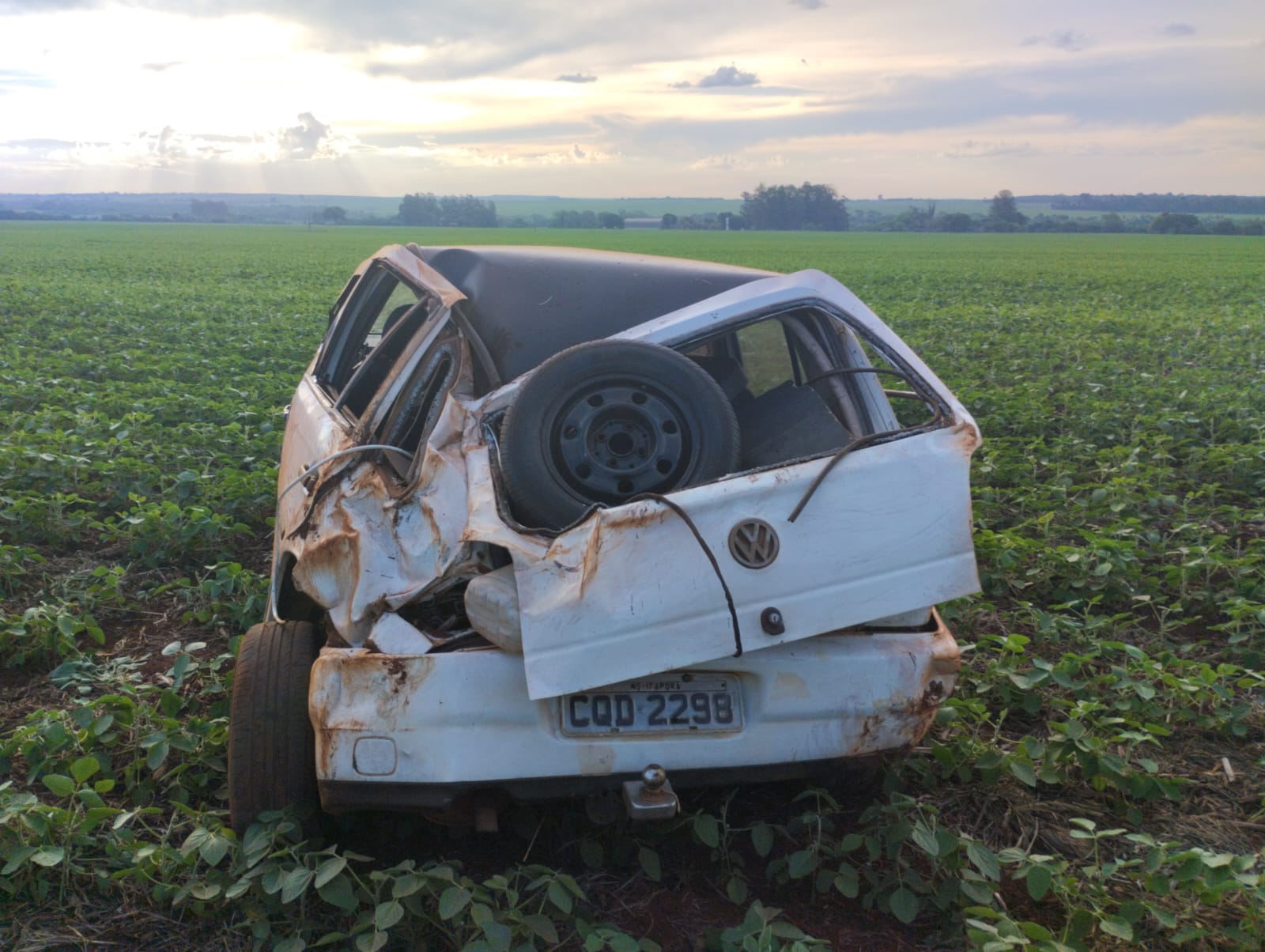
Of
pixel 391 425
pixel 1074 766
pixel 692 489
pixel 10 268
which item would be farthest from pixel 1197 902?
pixel 10 268

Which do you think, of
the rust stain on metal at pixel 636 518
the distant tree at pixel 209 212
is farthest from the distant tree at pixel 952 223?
the rust stain on metal at pixel 636 518

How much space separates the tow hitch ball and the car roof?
144 cm

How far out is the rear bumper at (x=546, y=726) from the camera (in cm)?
290

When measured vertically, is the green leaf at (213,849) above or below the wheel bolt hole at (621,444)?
below

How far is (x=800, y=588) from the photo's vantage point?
9.82 feet

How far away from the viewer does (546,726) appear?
2.97m

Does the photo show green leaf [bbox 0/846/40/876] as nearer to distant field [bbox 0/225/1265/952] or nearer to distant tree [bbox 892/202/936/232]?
distant field [bbox 0/225/1265/952]

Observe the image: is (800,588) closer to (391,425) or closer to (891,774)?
(891,774)

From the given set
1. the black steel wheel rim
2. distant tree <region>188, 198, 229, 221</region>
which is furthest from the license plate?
distant tree <region>188, 198, 229, 221</region>

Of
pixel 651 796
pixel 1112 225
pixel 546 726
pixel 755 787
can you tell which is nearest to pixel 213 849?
pixel 546 726

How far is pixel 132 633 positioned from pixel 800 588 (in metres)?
3.31

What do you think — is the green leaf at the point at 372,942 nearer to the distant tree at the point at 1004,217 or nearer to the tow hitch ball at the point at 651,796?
the tow hitch ball at the point at 651,796

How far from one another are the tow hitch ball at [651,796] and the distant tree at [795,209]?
10523cm

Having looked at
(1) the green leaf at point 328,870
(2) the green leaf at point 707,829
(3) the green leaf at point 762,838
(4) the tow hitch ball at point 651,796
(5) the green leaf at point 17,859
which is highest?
(4) the tow hitch ball at point 651,796
